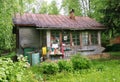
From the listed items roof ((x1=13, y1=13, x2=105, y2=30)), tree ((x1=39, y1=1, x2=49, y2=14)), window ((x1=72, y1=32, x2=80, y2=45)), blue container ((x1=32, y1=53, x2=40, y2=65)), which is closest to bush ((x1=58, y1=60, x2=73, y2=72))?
blue container ((x1=32, y1=53, x2=40, y2=65))

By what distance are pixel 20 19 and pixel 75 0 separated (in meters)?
23.7

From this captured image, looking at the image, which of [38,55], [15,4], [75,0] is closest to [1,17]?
[15,4]

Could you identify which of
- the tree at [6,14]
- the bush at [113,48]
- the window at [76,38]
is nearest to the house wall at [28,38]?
the window at [76,38]

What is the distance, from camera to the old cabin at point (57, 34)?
69.2 ft

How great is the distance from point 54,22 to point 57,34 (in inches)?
54.1

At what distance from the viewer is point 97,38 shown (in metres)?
24.2

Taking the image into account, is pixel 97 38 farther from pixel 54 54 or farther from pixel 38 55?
pixel 38 55

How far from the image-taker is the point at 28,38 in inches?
853

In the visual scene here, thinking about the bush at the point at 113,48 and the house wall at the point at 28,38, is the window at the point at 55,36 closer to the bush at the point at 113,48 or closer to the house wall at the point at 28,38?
the house wall at the point at 28,38

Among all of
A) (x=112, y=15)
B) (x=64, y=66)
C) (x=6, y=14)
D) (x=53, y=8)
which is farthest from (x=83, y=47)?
(x=53, y=8)

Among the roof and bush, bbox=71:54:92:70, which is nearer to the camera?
bush, bbox=71:54:92:70

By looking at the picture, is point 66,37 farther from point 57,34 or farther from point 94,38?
point 94,38

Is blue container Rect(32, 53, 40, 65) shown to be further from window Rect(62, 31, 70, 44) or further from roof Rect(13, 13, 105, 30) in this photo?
window Rect(62, 31, 70, 44)

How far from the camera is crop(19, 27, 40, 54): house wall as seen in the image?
21250 millimetres
